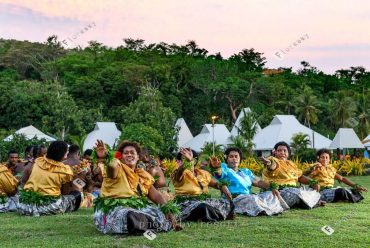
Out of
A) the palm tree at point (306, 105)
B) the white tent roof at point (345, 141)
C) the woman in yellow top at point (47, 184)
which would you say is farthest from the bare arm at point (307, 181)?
the palm tree at point (306, 105)

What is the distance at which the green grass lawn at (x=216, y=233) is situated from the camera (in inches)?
251

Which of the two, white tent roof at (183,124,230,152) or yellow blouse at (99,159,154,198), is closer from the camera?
yellow blouse at (99,159,154,198)

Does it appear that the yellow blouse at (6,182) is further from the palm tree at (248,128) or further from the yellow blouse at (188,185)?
the palm tree at (248,128)

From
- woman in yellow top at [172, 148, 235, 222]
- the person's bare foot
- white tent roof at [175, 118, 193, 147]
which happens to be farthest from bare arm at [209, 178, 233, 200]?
white tent roof at [175, 118, 193, 147]

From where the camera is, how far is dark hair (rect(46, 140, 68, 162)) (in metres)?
8.82

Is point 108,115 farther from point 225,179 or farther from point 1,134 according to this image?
point 225,179

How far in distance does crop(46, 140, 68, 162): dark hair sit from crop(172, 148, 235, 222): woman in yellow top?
5.76ft

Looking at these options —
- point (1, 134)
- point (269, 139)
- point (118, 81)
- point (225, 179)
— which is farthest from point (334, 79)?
point (225, 179)

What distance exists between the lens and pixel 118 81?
51.2 meters

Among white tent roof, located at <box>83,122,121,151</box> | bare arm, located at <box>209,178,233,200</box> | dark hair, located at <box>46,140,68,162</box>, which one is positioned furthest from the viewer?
white tent roof, located at <box>83,122,121,151</box>

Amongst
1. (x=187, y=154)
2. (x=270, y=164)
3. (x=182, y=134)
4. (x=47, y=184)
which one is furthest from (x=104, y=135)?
(x=187, y=154)

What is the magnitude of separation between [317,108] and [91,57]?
75.8 feet

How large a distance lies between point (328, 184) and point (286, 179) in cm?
177

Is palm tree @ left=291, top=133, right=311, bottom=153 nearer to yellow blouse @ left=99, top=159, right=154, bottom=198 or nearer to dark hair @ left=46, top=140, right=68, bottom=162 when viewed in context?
dark hair @ left=46, top=140, right=68, bottom=162
